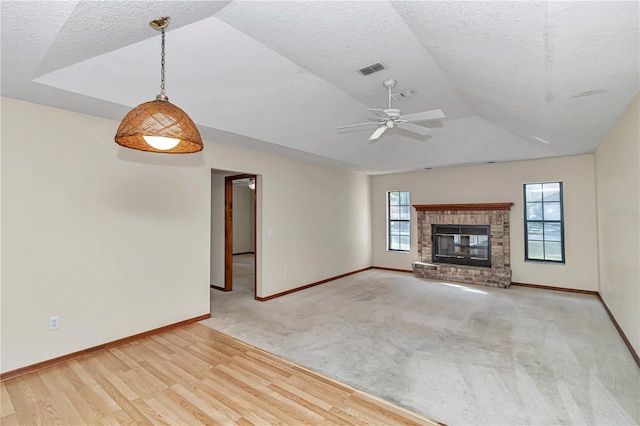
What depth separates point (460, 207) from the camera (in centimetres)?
697

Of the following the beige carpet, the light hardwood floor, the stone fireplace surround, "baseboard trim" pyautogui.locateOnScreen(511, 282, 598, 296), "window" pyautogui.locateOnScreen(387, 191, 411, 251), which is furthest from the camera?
"window" pyautogui.locateOnScreen(387, 191, 411, 251)

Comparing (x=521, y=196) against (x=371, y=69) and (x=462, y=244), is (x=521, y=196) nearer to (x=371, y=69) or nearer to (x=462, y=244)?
(x=462, y=244)

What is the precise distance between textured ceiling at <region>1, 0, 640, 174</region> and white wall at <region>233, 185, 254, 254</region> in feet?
25.1

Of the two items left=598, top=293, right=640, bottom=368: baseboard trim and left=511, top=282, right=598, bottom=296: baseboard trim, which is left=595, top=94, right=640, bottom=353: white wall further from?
left=511, top=282, right=598, bottom=296: baseboard trim

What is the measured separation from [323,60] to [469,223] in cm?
536

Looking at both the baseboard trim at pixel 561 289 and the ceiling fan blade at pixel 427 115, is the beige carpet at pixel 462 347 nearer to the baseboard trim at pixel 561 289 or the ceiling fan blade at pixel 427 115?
the baseboard trim at pixel 561 289

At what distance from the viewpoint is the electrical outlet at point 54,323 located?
3082 millimetres

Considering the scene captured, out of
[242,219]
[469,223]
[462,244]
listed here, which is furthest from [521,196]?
[242,219]

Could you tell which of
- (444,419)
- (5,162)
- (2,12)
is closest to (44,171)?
(5,162)

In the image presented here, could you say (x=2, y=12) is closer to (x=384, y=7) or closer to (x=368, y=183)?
(x=384, y=7)

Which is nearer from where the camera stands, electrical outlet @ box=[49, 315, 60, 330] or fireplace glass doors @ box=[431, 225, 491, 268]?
electrical outlet @ box=[49, 315, 60, 330]

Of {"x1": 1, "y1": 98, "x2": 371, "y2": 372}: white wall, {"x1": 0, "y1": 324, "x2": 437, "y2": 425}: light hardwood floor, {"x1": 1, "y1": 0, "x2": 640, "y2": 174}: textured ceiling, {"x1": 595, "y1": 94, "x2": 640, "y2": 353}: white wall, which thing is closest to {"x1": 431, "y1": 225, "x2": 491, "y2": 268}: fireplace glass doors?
{"x1": 595, "y1": 94, "x2": 640, "y2": 353}: white wall

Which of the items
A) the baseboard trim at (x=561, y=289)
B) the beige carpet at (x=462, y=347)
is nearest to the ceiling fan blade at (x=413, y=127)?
the beige carpet at (x=462, y=347)

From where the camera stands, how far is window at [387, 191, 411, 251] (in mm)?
8055
